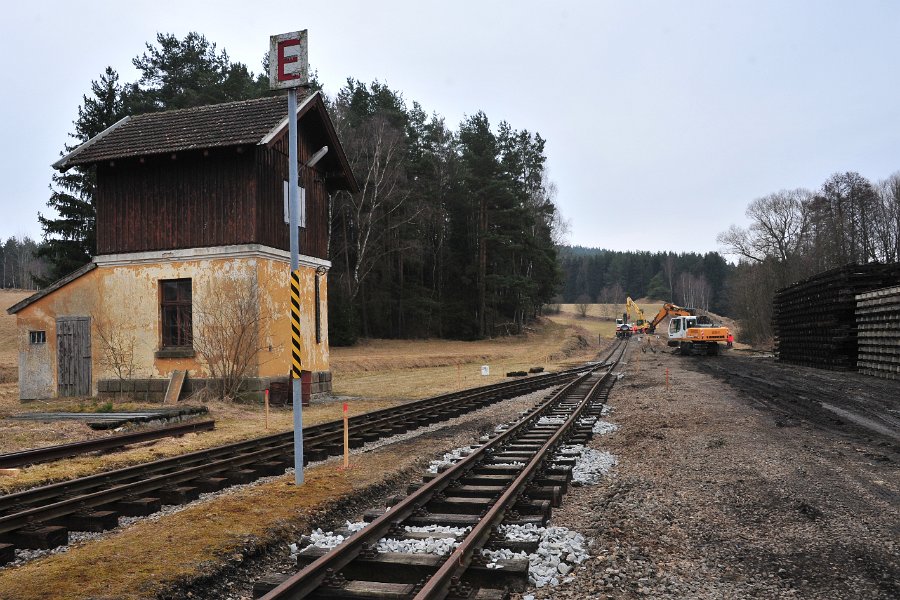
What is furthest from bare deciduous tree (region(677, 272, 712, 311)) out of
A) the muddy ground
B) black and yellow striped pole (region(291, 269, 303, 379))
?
black and yellow striped pole (region(291, 269, 303, 379))

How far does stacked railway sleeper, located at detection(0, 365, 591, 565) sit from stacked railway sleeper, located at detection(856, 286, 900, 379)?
19199 millimetres

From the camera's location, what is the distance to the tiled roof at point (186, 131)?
64.8 ft

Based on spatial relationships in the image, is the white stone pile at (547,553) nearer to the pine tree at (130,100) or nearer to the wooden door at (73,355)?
the wooden door at (73,355)

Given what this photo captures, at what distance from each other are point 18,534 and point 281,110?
54.6 ft

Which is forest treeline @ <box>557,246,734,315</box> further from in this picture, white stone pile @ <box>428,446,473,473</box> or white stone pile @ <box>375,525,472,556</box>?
white stone pile @ <box>375,525,472,556</box>

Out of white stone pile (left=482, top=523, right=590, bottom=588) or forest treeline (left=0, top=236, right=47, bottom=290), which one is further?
forest treeline (left=0, top=236, right=47, bottom=290)

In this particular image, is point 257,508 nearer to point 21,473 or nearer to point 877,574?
point 21,473

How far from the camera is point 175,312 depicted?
20.3 metres

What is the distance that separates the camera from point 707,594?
5.04m

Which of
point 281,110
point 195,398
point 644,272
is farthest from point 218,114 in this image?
point 644,272

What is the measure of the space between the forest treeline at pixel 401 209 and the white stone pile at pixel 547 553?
124ft

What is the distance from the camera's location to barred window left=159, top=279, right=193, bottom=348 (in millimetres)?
20078

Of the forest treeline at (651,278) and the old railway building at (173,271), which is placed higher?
the forest treeline at (651,278)

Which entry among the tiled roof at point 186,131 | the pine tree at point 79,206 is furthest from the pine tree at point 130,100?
the tiled roof at point 186,131
